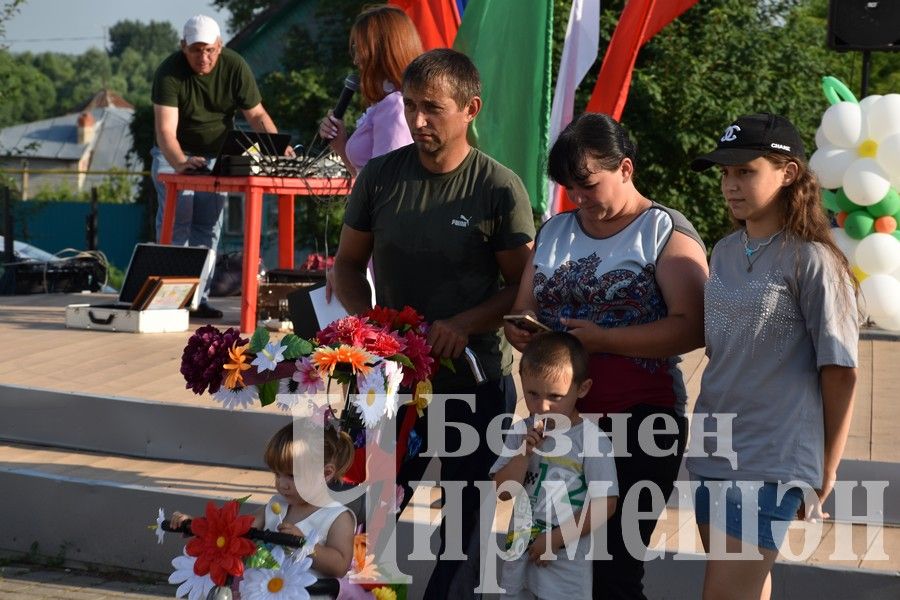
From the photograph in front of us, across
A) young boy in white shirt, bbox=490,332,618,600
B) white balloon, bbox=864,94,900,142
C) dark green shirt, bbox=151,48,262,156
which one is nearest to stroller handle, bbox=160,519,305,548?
young boy in white shirt, bbox=490,332,618,600

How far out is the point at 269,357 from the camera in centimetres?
385

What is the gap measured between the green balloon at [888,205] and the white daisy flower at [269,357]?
6211 millimetres

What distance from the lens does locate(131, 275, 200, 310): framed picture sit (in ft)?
27.6

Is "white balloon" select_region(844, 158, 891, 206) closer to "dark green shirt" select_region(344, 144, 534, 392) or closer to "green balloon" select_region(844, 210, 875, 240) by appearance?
"green balloon" select_region(844, 210, 875, 240)

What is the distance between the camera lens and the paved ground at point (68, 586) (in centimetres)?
542

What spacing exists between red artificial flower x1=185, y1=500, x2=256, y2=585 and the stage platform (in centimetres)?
161

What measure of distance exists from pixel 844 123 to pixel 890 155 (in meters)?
0.41

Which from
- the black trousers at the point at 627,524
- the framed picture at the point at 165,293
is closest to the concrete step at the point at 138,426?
the framed picture at the point at 165,293

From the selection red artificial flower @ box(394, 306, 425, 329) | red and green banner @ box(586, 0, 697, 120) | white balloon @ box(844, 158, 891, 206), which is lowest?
red artificial flower @ box(394, 306, 425, 329)

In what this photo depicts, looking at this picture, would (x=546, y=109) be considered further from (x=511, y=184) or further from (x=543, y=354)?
(x=543, y=354)

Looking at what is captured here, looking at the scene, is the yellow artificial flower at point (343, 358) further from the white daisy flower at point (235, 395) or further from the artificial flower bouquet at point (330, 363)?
the white daisy flower at point (235, 395)

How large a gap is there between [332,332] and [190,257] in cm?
501

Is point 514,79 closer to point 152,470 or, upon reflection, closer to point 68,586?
point 152,470

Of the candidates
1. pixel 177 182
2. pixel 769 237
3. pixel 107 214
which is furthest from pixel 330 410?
pixel 107 214
